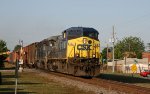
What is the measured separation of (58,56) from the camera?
39000mm

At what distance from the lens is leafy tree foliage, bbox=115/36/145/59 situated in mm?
162800

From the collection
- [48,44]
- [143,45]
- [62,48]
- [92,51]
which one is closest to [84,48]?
[92,51]

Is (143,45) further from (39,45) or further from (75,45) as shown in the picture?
(75,45)

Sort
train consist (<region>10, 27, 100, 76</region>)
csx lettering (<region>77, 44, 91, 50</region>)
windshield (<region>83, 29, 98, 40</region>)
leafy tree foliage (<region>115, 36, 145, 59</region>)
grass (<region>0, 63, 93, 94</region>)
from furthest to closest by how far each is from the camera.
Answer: leafy tree foliage (<region>115, 36, 145, 59</region>) < windshield (<region>83, 29, 98, 40</region>) < csx lettering (<region>77, 44, 91, 50</region>) < train consist (<region>10, 27, 100, 76</region>) < grass (<region>0, 63, 93, 94</region>)

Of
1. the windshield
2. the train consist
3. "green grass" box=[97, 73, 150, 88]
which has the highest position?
the windshield

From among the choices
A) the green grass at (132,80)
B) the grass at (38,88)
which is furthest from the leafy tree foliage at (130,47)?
the grass at (38,88)

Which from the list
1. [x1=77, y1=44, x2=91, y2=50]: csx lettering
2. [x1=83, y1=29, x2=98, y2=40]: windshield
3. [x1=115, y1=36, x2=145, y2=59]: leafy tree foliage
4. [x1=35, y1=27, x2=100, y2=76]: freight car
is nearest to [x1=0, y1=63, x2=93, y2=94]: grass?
[x1=35, y1=27, x2=100, y2=76]: freight car

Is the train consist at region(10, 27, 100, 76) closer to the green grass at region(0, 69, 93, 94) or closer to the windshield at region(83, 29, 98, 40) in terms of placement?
the windshield at region(83, 29, 98, 40)

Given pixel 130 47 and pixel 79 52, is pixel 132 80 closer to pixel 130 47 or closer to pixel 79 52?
pixel 79 52

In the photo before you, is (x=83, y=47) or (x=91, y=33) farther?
(x=91, y=33)

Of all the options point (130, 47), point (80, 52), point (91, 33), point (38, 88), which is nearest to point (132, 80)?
point (91, 33)

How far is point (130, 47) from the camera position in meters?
174

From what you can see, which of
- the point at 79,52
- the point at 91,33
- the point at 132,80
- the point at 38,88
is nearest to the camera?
the point at 38,88

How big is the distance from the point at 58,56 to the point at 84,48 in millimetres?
5882
